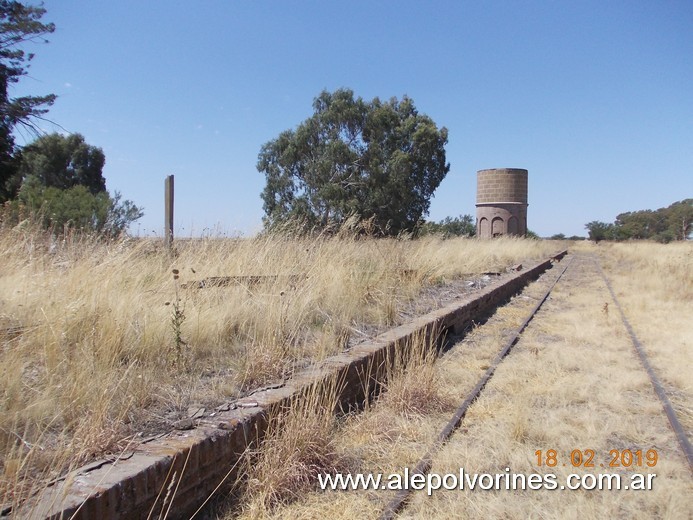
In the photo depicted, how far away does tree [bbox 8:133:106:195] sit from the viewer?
113 feet

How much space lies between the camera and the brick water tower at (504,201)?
35844mm

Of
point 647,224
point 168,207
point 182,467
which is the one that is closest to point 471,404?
point 182,467

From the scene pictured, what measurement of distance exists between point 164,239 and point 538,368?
4.81 m

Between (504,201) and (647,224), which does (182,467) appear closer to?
(504,201)

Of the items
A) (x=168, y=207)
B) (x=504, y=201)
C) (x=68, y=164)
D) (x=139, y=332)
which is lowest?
(x=139, y=332)

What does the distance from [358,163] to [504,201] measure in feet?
35.8

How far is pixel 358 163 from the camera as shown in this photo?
32781 millimetres

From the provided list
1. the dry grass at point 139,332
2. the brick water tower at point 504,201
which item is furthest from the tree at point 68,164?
the dry grass at point 139,332

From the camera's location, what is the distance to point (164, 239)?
681 centimetres

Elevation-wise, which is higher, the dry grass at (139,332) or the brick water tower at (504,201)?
Answer: the brick water tower at (504,201)

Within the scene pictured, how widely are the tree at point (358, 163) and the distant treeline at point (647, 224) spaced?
1627 inches

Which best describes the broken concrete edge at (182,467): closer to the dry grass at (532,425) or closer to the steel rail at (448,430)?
the dry grass at (532,425)

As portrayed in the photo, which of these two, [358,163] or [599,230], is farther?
[599,230]

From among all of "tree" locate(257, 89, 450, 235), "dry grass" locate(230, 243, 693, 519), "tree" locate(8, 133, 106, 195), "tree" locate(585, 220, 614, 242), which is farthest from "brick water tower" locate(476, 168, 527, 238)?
"tree" locate(585, 220, 614, 242)
